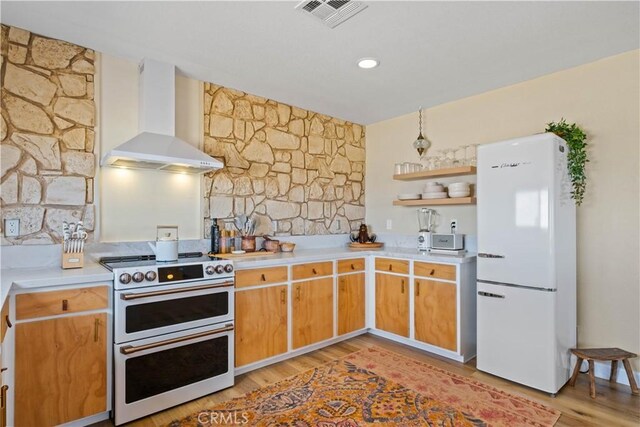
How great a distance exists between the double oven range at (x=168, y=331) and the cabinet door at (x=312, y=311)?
2.29ft

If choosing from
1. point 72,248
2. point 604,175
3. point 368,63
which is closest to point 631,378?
point 604,175

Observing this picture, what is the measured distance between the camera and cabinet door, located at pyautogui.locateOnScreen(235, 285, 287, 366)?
285 cm

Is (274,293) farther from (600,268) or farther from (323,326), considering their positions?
(600,268)

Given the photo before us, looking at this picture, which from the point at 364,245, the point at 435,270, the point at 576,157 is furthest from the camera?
the point at 364,245

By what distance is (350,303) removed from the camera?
12.1 ft

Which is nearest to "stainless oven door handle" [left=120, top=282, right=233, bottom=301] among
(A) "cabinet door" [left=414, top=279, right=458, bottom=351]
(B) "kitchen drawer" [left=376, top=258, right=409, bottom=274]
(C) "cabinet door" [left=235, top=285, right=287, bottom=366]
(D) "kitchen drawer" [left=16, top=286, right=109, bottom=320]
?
(D) "kitchen drawer" [left=16, top=286, right=109, bottom=320]

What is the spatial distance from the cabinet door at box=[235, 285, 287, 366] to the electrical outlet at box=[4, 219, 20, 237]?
155 cm

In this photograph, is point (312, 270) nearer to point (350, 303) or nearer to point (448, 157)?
point (350, 303)

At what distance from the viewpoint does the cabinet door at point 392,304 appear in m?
3.54

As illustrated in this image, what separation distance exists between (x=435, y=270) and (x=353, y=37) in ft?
6.87

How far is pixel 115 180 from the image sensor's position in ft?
9.36

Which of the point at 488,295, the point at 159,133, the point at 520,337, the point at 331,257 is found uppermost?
the point at 159,133

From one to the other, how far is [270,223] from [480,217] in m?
2.03

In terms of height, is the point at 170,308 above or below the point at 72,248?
below
